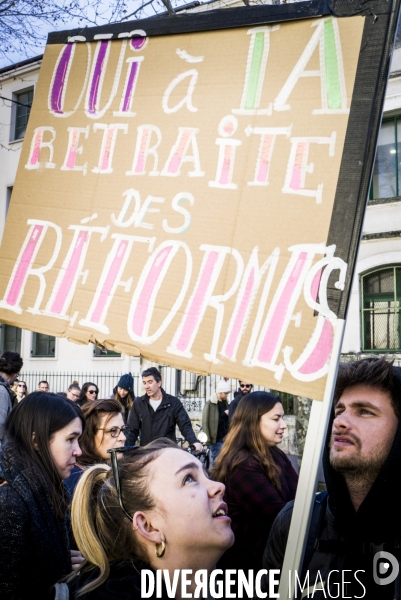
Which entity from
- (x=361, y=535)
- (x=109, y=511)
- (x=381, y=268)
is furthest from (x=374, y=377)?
(x=381, y=268)

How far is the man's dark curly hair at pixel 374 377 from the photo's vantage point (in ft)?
7.97

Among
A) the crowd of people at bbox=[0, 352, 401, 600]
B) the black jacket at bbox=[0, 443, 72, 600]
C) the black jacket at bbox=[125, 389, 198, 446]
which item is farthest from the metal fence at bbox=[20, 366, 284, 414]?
the black jacket at bbox=[0, 443, 72, 600]

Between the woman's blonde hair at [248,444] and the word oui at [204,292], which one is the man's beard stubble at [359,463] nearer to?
the word oui at [204,292]

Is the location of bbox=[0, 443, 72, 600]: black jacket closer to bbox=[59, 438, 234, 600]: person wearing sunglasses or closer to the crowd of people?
the crowd of people

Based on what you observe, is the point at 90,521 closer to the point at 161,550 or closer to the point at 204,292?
the point at 161,550

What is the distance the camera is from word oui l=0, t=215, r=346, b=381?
2.04m

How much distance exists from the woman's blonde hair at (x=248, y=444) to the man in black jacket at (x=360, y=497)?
3.78 ft

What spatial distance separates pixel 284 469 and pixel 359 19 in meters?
2.64

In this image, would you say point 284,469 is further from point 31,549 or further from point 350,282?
point 350,282

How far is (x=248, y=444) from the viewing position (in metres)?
3.83

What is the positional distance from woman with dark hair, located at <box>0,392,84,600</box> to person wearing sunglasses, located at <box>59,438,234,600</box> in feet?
1.76

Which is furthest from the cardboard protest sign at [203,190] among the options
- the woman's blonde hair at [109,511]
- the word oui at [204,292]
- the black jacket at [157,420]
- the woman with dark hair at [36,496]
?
the black jacket at [157,420]

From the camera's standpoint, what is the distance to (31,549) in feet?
8.59

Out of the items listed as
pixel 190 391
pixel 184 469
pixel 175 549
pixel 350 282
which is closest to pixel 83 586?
pixel 175 549
